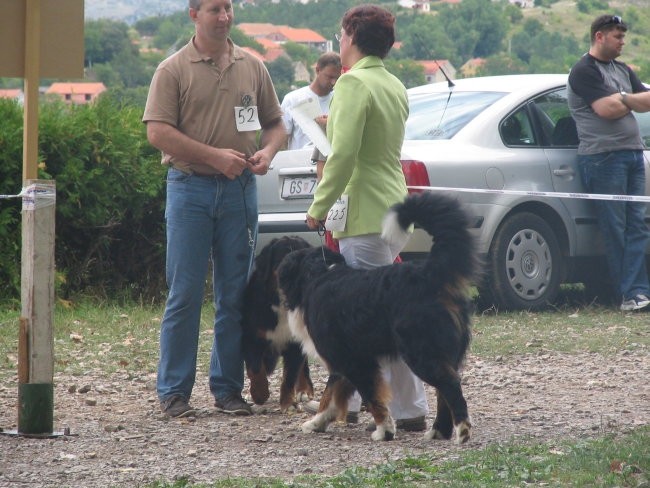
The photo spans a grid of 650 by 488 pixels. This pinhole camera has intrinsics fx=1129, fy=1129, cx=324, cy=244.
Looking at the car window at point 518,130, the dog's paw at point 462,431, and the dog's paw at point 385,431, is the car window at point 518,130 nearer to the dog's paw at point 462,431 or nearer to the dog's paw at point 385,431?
the dog's paw at point 385,431

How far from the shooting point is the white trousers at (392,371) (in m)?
5.81

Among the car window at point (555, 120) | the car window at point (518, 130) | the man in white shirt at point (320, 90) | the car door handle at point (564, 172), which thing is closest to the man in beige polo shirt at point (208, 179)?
the man in white shirt at point (320, 90)

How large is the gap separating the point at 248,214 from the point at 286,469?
185cm

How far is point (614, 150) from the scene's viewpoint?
32.0ft

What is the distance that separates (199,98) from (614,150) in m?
4.83

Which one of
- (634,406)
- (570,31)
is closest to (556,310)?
(634,406)

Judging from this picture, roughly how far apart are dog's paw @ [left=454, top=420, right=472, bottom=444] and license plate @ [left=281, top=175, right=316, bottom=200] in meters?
3.99

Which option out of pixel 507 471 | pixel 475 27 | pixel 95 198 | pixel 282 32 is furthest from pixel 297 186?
pixel 475 27

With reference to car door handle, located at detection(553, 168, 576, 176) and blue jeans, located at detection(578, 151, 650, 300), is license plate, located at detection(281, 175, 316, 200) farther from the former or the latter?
blue jeans, located at detection(578, 151, 650, 300)

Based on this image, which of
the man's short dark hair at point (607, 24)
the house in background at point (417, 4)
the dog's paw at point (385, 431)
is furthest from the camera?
the house in background at point (417, 4)

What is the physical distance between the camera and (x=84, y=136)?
10453mm

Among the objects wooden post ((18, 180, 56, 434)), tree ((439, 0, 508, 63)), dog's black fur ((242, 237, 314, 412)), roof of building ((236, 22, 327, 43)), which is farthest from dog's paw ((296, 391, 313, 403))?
tree ((439, 0, 508, 63))

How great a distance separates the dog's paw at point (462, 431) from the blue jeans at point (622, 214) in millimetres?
4916

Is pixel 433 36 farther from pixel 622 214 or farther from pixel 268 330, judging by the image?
pixel 268 330
